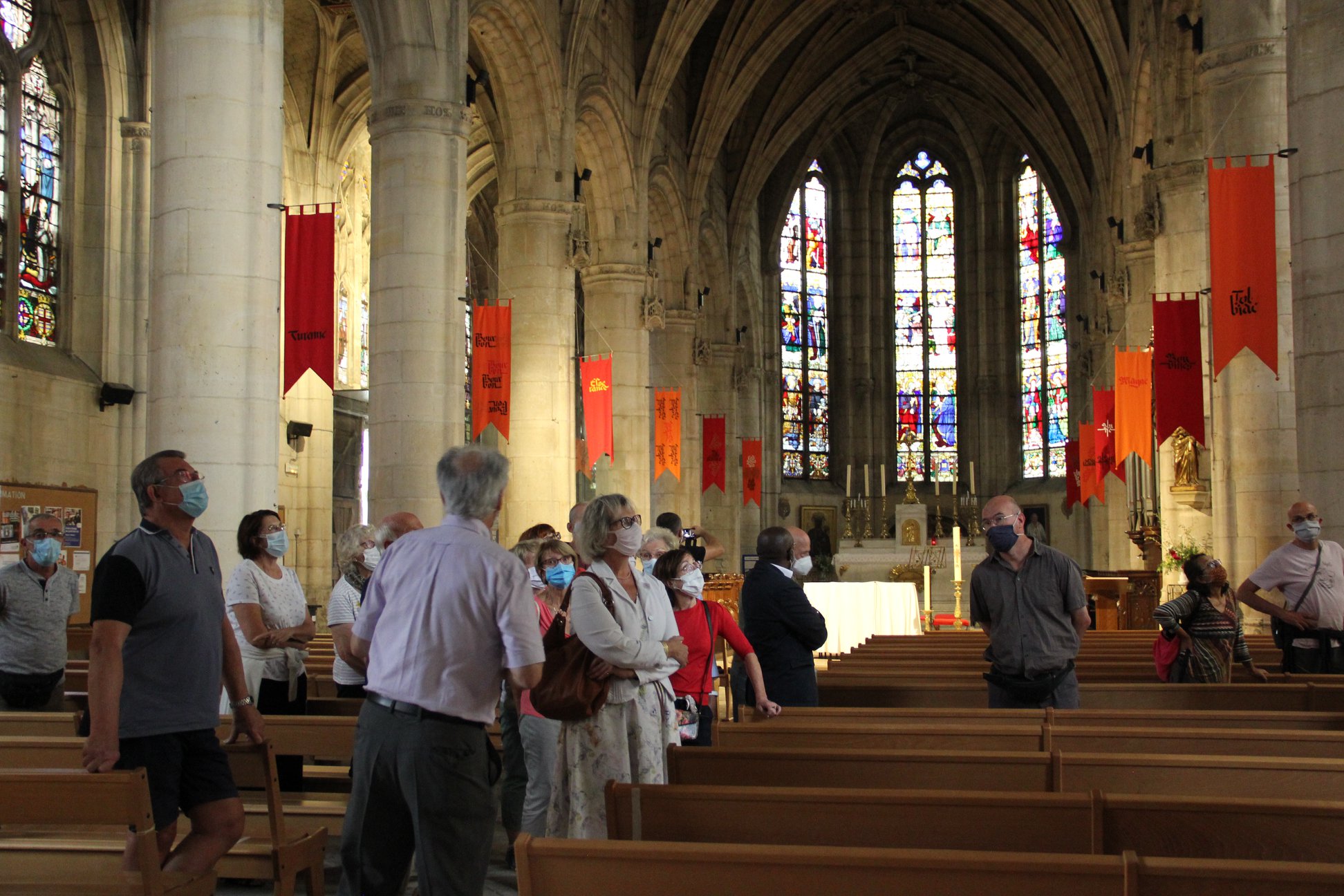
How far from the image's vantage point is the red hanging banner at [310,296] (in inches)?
440

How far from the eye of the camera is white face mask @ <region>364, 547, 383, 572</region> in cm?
589

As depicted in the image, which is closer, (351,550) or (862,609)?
(351,550)

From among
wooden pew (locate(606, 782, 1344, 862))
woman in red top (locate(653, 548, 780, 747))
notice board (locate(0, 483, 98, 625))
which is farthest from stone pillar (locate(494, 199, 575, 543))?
wooden pew (locate(606, 782, 1344, 862))

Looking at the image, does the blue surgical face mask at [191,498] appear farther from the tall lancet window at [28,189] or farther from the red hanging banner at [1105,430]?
the red hanging banner at [1105,430]

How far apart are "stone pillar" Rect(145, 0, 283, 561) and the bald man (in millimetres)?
5612

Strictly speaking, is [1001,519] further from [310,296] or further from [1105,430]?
[1105,430]

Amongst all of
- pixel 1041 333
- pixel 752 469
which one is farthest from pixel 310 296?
pixel 1041 333

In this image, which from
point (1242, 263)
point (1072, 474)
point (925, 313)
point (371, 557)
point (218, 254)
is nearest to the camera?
point (371, 557)

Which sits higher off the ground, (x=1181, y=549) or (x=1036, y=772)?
(x=1181, y=549)

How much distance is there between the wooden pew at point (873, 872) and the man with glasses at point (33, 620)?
4741 millimetres

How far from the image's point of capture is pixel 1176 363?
13750mm

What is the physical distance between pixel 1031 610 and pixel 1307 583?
81.2 inches

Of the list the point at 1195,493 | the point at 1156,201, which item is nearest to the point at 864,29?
the point at 1156,201

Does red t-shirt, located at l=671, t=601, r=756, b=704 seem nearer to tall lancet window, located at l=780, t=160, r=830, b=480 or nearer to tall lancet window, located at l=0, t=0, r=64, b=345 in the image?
tall lancet window, located at l=0, t=0, r=64, b=345
